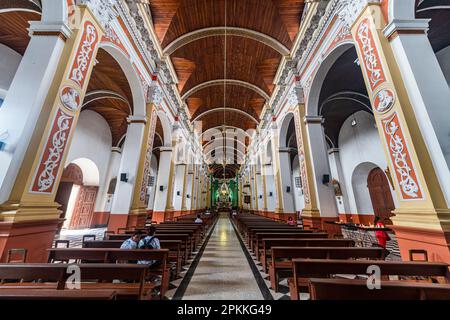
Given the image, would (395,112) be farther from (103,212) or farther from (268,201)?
(103,212)

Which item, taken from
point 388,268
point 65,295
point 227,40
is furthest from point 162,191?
point 388,268

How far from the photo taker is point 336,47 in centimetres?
446

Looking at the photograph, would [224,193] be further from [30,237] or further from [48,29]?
[48,29]

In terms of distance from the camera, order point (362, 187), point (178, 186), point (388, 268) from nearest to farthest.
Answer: point (388, 268), point (362, 187), point (178, 186)

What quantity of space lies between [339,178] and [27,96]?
531 inches

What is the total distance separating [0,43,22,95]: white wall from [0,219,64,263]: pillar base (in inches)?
241

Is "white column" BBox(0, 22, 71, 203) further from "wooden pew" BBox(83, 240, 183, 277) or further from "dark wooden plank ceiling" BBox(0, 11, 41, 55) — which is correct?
"dark wooden plank ceiling" BBox(0, 11, 41, 55)

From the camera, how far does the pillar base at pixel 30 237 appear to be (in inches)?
85.6

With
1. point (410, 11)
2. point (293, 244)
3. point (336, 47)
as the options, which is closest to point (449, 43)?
point (336, 47)

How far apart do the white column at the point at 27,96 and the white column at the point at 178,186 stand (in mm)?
9132

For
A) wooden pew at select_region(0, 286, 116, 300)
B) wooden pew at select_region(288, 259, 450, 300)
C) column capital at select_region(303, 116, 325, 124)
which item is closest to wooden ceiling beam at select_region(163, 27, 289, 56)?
column capital at select_region(303, 116, 325, 124)

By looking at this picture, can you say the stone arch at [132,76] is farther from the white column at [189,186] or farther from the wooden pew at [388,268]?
the white column at [189,186]

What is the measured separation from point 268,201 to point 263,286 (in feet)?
31.8

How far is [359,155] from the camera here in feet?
33.5
